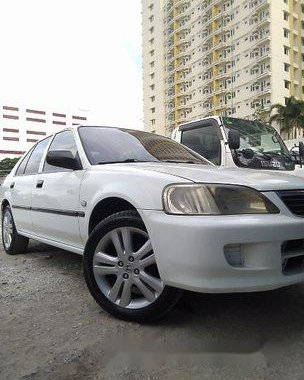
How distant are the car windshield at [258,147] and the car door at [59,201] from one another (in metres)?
2.93

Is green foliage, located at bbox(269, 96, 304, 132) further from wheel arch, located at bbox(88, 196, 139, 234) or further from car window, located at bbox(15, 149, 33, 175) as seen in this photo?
Result: wheel arch, located at bbox(88, 196, 139, 234)

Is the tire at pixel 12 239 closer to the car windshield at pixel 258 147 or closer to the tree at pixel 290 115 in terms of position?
the car windshield at pixel 258 147

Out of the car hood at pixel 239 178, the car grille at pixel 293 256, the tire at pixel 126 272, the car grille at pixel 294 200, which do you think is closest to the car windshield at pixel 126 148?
the car hood at pixel 239 178

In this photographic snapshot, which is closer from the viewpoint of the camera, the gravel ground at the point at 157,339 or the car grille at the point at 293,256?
the gravel ground at the point at 157,339

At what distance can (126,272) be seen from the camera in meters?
2.93

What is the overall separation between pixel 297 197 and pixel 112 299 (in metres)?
1.45

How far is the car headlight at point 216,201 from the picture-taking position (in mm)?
2586

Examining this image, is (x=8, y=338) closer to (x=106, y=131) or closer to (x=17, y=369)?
(x=17, y=369)

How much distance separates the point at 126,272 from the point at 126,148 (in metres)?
1.37

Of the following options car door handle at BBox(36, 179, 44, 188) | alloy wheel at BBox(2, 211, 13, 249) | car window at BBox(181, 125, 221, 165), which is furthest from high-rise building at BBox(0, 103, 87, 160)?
car door handle at BBox(36, 179, 44, 188)

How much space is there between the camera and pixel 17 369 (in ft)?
7.55

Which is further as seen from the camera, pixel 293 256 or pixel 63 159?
pixel 63 159

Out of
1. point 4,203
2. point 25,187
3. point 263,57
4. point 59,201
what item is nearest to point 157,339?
point 59,201

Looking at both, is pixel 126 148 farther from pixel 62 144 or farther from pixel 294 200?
pixel 294 200
